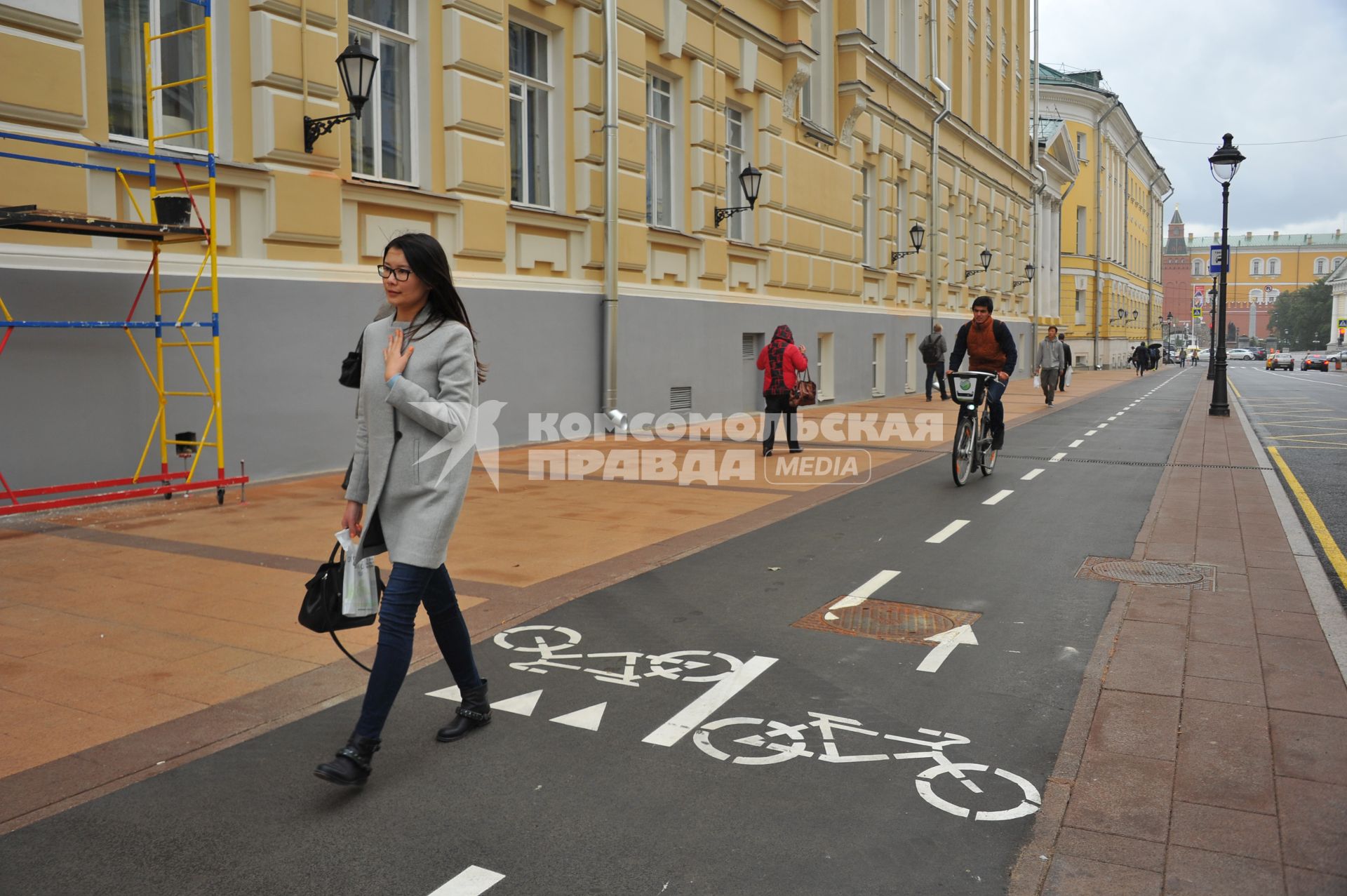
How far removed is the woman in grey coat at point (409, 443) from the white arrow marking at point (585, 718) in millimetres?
871

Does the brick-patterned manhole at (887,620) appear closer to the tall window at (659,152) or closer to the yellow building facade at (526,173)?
the yellow building facade at (526,173)

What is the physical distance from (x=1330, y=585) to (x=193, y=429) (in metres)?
9.57

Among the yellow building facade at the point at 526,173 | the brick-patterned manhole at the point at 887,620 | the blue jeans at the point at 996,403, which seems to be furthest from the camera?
the blue jeans at the point at 996,403

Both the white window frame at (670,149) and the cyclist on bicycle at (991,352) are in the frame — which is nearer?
the cyclist on bicycle at (991,352)

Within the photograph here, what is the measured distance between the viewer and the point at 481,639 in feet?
19.4

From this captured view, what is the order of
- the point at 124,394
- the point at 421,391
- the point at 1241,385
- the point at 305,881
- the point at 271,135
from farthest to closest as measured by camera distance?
1. the point at 1241,385
2. the point at 271,135
3. the point at 124,394
4. the point at 421,391
5. the point at 305,881

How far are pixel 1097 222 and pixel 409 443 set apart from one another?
7149cm

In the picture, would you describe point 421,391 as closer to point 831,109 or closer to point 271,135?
point 271,135

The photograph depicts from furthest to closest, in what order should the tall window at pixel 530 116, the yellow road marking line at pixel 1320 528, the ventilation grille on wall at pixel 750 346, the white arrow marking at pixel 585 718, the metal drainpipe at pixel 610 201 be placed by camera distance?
1. the ventilation grille on wall at pixel 750 346
2. the metal drainpipe at pixel 610 201
3. the tall window at pixel 530 116
4. the yellow road marking line at pixel 1320 528
5. the white arrow marking at pixel 585 718

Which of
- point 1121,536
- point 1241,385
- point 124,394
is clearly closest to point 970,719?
point 1121,536

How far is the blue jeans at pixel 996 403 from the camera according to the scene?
12812 millimetres

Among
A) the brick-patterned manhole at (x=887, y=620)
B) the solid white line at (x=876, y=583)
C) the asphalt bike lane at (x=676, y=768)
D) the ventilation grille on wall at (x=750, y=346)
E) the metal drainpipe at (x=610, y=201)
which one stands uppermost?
the metal drainpipe at (x=610, y=201)

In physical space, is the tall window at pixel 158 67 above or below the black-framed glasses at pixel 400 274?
above

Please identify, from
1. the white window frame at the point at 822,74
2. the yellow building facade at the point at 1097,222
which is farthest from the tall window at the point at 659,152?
the yellow building facade at the point at 1097,222
